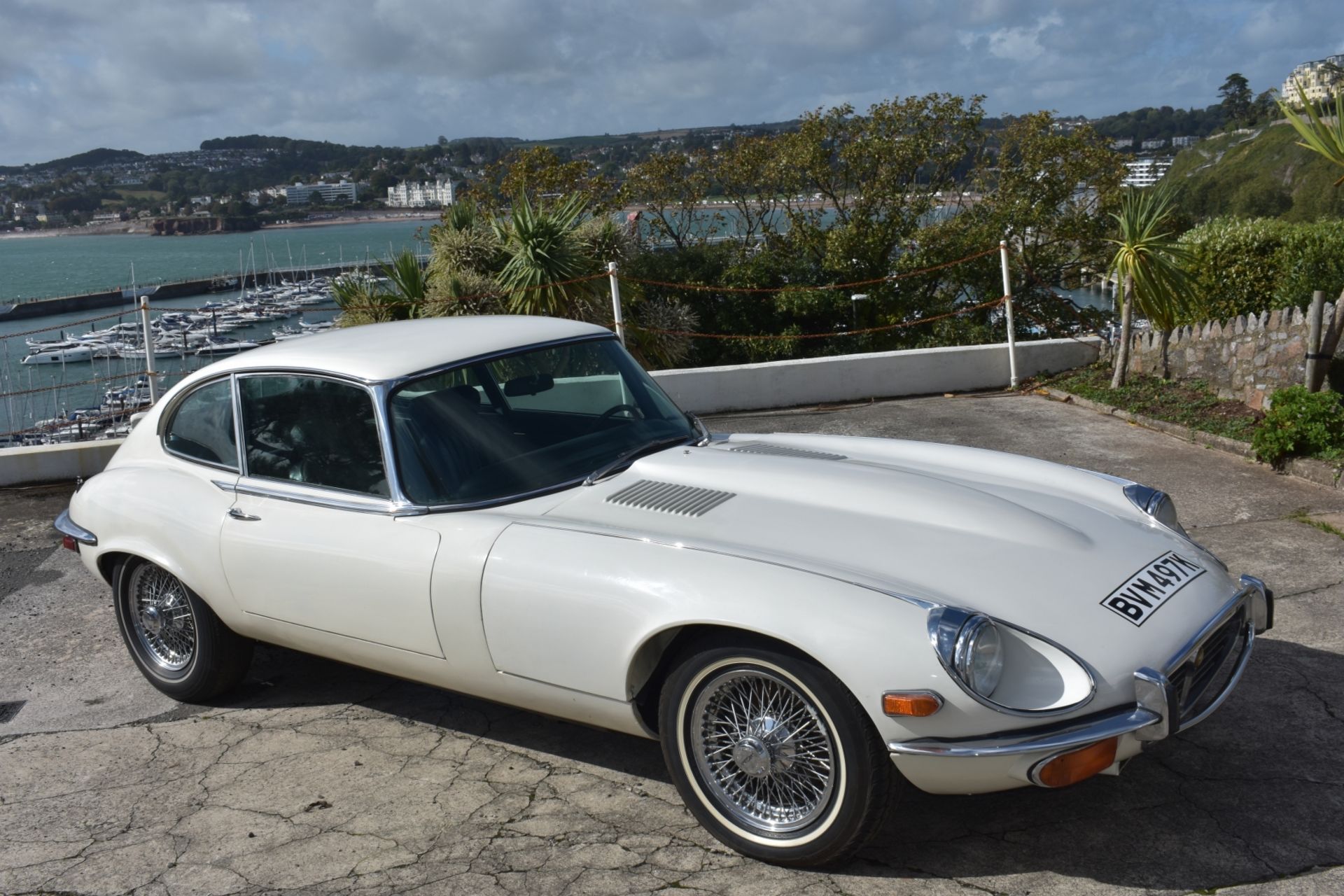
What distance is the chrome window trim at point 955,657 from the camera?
276cm

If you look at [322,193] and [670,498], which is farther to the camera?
[322,193]

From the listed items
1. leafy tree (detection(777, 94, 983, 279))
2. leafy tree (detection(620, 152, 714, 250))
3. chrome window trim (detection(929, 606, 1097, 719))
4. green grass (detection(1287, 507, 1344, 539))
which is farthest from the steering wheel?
leafy tree (detection(620, 152, 714, 250))

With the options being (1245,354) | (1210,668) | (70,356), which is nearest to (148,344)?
(1210,668)

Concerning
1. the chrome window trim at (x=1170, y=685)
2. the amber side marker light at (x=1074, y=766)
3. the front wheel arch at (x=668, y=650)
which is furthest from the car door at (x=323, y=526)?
the chrome window trim at (x=1170, y=685)

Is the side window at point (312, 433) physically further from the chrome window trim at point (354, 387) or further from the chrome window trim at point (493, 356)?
the chrome window trim at point (493, 356)

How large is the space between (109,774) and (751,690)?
248cm

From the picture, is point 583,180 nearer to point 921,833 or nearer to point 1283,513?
point 1283,513

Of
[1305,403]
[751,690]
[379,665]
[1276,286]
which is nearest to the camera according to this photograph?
[751,690]

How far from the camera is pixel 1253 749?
3652 mm

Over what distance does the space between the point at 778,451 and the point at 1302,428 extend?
4.40m

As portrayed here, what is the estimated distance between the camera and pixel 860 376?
34.0ft

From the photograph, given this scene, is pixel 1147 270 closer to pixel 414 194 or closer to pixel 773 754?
pixel 773 754

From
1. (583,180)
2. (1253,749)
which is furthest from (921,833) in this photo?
(583,180)

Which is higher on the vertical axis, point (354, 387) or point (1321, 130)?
point (1321, 130)
